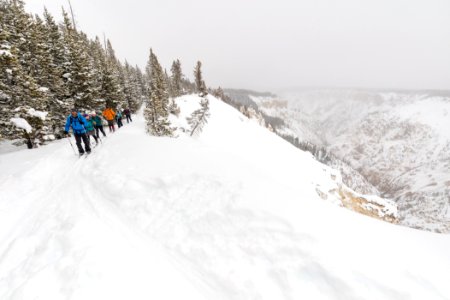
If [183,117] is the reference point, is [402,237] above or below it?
above

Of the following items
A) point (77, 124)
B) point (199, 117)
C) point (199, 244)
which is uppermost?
point (77, 124)

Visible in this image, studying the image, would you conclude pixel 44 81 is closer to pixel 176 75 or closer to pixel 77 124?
pixel 77 124

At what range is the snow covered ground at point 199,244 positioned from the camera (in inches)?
160

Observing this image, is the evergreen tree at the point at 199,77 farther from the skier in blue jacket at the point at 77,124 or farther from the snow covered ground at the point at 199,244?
the snow covered ground at the point at 199,244

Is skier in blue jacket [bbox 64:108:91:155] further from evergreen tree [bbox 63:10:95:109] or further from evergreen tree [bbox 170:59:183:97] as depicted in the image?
evergreen tree [bbox 170:59:183:97]

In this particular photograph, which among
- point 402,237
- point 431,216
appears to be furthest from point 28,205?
point 431,216

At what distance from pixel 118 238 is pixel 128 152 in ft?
19.8

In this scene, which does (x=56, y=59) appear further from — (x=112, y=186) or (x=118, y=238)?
(x=118, y=238)

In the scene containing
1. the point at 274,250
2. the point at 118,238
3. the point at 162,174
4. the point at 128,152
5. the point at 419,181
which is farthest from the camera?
the point at 419,181

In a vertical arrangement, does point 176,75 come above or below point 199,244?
above

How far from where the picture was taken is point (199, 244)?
17.6ft

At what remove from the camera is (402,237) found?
5441 millimetres

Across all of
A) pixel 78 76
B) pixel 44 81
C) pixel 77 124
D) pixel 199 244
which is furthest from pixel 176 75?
pixel 199 244

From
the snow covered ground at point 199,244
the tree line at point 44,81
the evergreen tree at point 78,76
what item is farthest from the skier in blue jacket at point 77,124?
the evergreen tree at point 78,76
